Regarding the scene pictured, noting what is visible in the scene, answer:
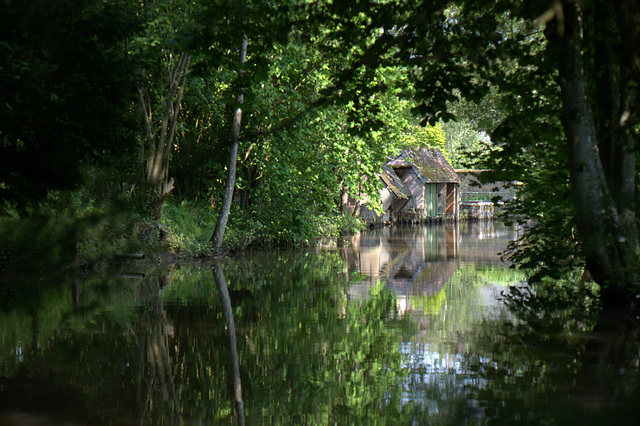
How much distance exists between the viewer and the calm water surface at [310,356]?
6.27 metres

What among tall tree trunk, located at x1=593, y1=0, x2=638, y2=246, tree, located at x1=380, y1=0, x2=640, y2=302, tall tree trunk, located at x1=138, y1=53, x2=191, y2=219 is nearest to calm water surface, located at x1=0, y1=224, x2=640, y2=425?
tree, located at x1=380, y1=0, x2=640, y2=302

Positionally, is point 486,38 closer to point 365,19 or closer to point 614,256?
point 365,19

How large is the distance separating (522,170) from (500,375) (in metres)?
5.18

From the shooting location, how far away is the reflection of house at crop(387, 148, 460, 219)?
2391 inches

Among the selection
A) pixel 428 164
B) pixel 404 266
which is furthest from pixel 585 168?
pixel 428 164

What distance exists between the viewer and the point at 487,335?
32.2 ft

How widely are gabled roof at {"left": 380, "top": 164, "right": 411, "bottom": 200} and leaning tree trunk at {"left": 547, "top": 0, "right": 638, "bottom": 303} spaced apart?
40690 mm

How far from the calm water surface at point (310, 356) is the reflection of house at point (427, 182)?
148 ft

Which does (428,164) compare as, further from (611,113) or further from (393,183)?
(611,113)

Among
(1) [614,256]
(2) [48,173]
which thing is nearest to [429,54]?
(1) [614,256]

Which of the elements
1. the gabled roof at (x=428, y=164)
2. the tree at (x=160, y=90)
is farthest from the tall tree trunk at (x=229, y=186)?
the gabled roof at (x=428, y=164)

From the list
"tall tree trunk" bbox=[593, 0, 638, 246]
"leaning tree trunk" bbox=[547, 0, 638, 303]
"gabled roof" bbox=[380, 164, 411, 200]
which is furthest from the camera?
"gabled roof" bbox=[380, 164, 411, 200]

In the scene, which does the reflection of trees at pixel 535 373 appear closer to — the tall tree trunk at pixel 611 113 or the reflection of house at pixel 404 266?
the tall tree trunk at pixel 611 113

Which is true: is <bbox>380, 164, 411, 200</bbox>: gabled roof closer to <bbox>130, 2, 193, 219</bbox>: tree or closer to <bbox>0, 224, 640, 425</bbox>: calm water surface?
<bbox>130, 2, 193, 219</bbox>: tree
